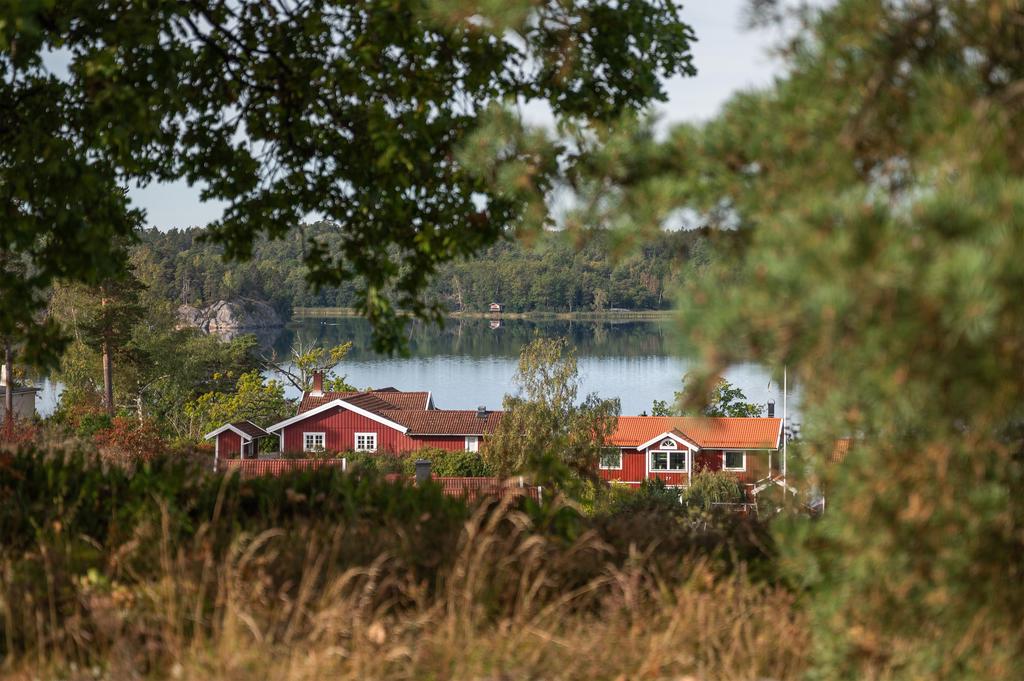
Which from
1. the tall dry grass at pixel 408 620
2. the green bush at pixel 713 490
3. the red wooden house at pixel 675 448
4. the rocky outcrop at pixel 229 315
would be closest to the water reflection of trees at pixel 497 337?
the rocky outcrop at pixel 229 315

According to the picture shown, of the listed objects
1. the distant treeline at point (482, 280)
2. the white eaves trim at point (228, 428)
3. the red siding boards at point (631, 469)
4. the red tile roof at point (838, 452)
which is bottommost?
the red siding boards at point (631, 469)

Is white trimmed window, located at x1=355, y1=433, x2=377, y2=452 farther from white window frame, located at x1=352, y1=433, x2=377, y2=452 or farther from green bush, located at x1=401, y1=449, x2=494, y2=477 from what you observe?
green bush, located at x1=401, y1=449, x2=494, y2=477

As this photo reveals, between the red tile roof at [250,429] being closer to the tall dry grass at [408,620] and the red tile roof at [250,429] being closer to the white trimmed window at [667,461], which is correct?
the white trimmed window at [667,461]

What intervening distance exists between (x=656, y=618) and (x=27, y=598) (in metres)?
2.40

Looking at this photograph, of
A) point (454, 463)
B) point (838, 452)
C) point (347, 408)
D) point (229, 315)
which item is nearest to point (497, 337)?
point (229, 315)

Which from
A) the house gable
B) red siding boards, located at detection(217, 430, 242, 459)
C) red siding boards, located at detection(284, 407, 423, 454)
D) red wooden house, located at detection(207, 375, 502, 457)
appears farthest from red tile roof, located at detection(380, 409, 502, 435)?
red siding boards, located at detection(217, 430, 242, 459)

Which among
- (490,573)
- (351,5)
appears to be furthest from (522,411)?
(490,573)

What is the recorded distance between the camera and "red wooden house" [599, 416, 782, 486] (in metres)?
40.4

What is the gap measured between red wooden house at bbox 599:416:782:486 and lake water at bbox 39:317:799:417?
4699 millimetres

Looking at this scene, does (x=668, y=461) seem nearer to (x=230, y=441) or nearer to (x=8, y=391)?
(x=230, y=441)

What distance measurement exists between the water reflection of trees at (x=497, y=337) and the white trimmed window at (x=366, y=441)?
43763mm

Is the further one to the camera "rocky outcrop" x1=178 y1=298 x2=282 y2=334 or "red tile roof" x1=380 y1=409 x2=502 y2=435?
"rocky outcrop" x1=178 y1=298 x2=282 y2=334

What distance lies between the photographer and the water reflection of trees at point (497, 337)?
318 ft

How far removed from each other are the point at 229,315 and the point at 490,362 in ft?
95.0
